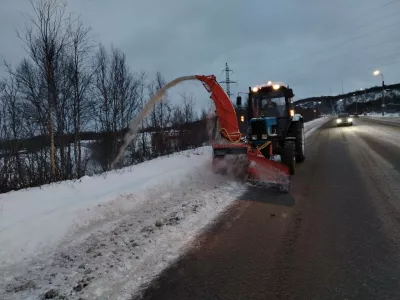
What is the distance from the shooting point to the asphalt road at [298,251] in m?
2.95

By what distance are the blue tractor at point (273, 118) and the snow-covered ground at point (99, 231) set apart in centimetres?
318

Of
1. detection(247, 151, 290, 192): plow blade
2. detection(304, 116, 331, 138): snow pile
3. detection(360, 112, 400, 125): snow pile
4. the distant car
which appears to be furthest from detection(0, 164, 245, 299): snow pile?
the distant car

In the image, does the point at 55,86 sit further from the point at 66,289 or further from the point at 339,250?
the point at 339,250

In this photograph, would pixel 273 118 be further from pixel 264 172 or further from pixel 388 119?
pixel 388 119

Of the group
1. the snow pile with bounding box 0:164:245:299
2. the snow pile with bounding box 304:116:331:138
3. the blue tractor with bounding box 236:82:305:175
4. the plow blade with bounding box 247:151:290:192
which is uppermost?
the blue tractor with bounding box 236:82:305:175

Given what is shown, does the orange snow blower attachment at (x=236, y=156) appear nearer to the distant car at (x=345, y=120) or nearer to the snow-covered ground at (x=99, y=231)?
the snow-covered ground at (x=99, y=231)

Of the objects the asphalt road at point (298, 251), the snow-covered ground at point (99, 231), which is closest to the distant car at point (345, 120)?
the asphalt road at point (298, 251)

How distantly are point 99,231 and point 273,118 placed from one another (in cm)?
758

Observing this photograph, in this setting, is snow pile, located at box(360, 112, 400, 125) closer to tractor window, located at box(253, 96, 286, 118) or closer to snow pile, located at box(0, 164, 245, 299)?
tractor window, located at box(253, 96, 286, 118)

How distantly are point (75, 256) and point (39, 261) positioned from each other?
425mm

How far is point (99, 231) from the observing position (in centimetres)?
462

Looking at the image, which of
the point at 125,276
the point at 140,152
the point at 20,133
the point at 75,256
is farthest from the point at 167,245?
the point at 140,152

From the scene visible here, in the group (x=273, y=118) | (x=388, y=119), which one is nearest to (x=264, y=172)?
(x=273, y=118)

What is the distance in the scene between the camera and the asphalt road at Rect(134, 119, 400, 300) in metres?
2.95
